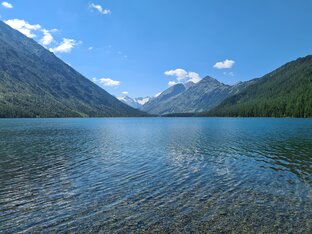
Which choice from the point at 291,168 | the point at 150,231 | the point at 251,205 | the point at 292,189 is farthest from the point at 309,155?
the point at 150,231

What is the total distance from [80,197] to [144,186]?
A: 7.21 meters

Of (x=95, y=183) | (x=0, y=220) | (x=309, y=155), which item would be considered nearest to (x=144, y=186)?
(x=95, y=183)

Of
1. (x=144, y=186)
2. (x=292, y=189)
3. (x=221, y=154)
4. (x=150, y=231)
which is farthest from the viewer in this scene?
(x=221, y=154)

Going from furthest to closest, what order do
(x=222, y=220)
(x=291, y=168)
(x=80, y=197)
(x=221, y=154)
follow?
(x=221, y=154) → (x=291, y=168) → (x=80, y=197) → (x=222, y=220)

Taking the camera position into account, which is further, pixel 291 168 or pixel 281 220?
pixel 291 168

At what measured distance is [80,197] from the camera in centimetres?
2522

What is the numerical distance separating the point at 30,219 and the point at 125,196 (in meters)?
8.67

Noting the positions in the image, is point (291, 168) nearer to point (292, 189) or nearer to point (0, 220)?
point (292, 189)

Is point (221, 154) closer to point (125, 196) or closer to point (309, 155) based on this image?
point (309, 155)

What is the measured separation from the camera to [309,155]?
48.2 metres

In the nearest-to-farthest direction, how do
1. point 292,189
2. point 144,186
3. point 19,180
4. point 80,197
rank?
point 80,197 < point 292,189 < point 144,186 < point 19,180

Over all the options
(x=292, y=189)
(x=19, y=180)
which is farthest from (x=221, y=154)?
(x=19, y=180)

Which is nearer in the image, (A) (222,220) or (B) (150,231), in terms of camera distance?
(B) (150,231)

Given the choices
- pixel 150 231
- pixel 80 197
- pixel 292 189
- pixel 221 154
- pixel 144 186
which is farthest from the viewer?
pixel 221 154
